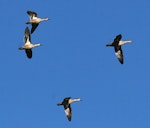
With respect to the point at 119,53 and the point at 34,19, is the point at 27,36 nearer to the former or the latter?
the point at 34,19

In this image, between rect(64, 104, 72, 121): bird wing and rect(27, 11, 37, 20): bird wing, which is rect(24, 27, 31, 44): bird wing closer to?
rect(27, 11, 37, 20): bird wing

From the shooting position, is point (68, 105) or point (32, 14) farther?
point (68, 105)

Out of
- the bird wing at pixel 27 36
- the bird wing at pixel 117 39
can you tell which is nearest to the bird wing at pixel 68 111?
the bird wing at pixel 27 36

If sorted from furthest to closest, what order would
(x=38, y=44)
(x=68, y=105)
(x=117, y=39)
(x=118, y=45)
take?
1. (x=68, y=105)
2. (x=118, y=45)
3. (x=117, y=39)
4. (x=38, y=44)

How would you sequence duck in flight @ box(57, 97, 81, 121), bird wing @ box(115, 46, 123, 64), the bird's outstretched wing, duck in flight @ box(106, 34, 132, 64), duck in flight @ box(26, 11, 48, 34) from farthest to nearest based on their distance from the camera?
duck in flight @ box(57, 97, 81, 121) < bird wing @ box(115, 46, 123, 64) < the bird's outstretched wing < duck in flight @ box(106, 34, 132, 64) < duck in flight @ box(26, 11, 48, 34)

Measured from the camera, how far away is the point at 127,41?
7469 cm

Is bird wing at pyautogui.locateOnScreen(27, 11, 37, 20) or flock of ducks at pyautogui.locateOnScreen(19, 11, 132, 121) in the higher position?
bird wing at pyautogui.locateOnScreen(27, 11, 37, 20)

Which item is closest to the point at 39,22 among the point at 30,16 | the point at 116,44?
the point at 30,16

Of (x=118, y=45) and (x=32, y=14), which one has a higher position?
(x=32, y=14)

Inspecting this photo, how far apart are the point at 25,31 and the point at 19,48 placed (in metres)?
3.85

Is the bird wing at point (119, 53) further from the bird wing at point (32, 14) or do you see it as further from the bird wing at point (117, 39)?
the bird wing at point (32, 14)

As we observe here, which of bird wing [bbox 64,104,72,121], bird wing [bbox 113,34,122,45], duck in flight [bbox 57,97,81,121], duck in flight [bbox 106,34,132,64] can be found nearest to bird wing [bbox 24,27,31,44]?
duck in flight [bbox 57,97,81,121]

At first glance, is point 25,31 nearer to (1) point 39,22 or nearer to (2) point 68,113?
(1) point 39,22

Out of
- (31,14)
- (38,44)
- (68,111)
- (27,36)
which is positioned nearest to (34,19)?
(31,14)
